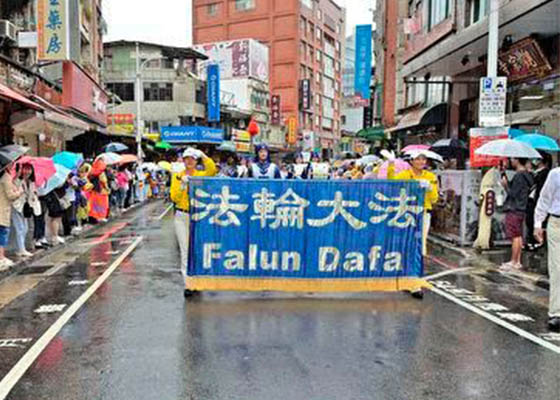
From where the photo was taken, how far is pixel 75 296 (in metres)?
7.84

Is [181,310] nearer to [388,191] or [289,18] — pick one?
[388,191]

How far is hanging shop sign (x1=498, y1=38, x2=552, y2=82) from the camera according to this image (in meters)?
15.2

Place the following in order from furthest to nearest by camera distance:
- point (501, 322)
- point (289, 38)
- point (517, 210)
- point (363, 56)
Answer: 1. point (289, 38)
2. point (363, 56)
3. point (517, 210)
4. point (501, 322)

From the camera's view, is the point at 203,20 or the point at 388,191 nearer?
the point at 388,191

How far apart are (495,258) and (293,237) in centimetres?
535

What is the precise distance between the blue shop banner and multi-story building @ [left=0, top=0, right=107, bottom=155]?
27.7ft

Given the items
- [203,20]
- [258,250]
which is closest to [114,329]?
[258,250]

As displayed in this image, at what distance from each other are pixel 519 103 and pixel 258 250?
A: 40.1 feet

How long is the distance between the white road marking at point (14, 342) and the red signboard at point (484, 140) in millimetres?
9739

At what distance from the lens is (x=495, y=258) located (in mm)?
11320

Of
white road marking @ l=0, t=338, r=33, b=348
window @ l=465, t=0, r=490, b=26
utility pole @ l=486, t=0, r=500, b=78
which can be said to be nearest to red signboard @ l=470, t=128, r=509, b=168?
utility pole @ l=486, t=0, r=500, b=78

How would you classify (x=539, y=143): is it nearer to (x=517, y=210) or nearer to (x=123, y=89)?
(x=517, y=210)

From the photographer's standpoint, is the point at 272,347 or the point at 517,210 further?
the point at 517,210

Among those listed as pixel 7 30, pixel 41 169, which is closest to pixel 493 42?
pixel 41 169
